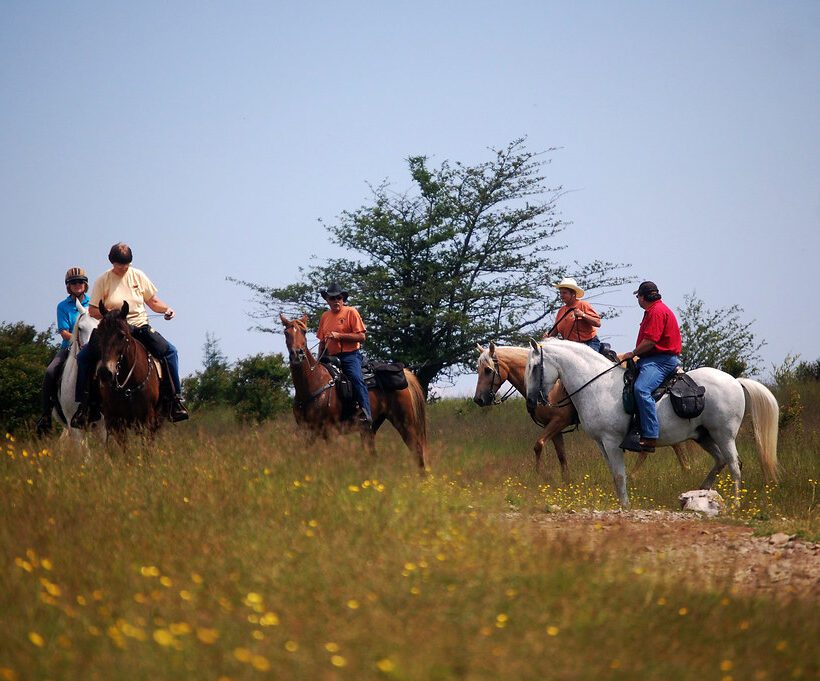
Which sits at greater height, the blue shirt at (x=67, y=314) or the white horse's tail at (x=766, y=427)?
the blue shirt at (x=67, y=314)

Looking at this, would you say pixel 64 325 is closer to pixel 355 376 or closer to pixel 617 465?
pixel 355 376

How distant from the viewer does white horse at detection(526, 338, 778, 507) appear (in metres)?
13.5

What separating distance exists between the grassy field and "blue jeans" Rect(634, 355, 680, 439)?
3.31 m

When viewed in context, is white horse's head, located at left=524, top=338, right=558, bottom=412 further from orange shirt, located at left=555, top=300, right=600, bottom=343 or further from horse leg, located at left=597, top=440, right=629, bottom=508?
orange shirt, located at left=555, top=300, right=600, bottom=343

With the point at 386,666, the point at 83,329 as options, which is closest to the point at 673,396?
the point at 83,329

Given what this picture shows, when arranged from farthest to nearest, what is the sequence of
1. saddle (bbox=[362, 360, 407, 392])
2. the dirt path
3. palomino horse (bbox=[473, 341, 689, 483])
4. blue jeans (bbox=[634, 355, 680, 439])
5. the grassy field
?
palomino horse (bbox=[473, 341, 689, 483])
saddle (bbox=[362, 360, 407, 392])
blue jeans (bbox=[634, 355, 680, 439])
the dirt path
the grassy field

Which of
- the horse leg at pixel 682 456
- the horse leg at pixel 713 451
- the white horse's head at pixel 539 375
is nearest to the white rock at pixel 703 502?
the horse leg at pixel 713 451

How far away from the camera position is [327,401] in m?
13.8

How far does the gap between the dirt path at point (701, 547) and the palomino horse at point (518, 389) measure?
419cm

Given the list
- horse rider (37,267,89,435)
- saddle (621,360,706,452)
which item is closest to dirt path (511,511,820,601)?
saddle (621,360,706,452)

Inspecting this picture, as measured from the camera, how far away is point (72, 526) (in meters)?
7.33

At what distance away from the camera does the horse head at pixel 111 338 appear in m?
10.9

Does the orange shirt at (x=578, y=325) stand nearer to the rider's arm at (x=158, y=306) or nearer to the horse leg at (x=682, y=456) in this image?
the horse leg at (x=682, y=456)

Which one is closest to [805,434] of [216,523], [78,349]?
[78,349]
